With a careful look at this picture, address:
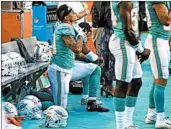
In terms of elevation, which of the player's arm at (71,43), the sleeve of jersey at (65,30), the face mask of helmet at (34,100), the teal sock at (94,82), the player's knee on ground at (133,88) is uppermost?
the sleeve of jersey at (65,30)

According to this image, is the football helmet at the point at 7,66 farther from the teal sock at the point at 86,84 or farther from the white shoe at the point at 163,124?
the white shoe at the point at 163,124

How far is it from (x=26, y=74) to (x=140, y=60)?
136 centimetres

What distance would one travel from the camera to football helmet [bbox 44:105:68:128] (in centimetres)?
374

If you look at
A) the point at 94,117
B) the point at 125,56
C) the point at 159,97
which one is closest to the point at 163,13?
the point at 125,56

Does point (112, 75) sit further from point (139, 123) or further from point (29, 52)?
point (139, 123)

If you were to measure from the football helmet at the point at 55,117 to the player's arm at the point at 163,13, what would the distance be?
3.61 ft

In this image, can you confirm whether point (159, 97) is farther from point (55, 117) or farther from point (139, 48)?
point (55, 117)

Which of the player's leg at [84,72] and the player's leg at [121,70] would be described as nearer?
the player's leg at [121,70]

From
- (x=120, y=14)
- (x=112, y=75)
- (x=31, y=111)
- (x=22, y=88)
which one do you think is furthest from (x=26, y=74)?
(x=120, y=14)

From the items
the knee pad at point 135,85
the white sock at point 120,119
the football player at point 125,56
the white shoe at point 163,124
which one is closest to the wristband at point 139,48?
the football player at point 125,56

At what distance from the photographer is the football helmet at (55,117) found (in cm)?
374

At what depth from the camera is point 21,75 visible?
13.8ft

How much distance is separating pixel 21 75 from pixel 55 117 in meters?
0.65

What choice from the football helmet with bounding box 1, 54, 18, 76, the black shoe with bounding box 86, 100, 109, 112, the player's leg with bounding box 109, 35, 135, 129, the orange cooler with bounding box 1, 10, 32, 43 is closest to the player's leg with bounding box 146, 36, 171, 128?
the player's leg with bounding box 109, 35, 135, 129
